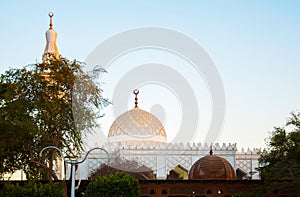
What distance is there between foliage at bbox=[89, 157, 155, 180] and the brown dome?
9508 millimetres

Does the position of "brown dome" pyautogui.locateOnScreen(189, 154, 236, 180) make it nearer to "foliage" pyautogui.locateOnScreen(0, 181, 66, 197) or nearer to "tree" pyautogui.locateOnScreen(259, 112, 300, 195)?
"tree" pyautogui.locateOnScreen(259, 112, 300, 195)

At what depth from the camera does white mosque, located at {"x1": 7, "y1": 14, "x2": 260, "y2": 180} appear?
139 feet

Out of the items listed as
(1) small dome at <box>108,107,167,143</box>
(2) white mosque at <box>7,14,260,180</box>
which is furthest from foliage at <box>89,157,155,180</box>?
(1) small dome at <box>108,107,167,143</box>

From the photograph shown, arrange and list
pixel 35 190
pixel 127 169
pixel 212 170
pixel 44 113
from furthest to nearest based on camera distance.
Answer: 1. pixel 127 169
2. pixel 212 170
3. pixel 44 113
4. pixel 35 190

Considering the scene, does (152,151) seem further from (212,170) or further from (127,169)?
(212,170)

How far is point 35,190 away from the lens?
21.3 meters

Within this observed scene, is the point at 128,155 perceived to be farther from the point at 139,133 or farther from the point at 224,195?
the point at 224,195

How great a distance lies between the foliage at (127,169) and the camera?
123 feet

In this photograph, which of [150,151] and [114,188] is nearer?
[114,188]

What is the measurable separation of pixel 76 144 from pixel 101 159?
703 inches

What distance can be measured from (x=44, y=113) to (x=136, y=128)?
20.9m

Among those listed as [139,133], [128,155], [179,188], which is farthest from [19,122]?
[139,133]

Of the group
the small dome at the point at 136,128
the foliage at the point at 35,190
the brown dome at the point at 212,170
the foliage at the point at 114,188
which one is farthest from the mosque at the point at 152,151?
the foliage at the point at 35,190

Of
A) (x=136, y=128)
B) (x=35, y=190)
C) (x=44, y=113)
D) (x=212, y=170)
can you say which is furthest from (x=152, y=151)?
(x=35, y=190)
